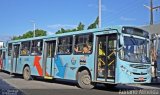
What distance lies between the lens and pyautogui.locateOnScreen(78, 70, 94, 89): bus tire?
16.9 m

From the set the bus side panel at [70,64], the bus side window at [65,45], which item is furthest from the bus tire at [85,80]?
the bus side window at [65,45]

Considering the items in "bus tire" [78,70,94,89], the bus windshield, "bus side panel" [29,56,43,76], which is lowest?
"bus tire" [78,70,94,89]

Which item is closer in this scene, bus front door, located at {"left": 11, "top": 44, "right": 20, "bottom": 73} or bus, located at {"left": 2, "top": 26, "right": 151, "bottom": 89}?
bus, located at {"left": 2, "top": 26, "right": 151, "bottom": 89}

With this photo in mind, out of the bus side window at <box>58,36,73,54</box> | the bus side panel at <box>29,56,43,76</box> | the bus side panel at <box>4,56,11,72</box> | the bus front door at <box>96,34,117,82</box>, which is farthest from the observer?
the bus side panel at <box>4,56,11,72</box>

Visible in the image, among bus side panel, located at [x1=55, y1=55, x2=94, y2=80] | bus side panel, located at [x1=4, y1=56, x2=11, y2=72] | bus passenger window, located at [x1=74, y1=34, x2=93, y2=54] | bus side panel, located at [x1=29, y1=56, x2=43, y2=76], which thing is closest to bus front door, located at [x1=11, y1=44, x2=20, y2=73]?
bus side panel, located at [x1=4, y1=56, x2=11, y2=72]

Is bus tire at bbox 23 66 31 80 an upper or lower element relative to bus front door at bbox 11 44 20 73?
lower

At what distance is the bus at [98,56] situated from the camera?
15.3m

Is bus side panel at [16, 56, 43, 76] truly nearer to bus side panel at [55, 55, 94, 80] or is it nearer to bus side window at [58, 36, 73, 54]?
bus side panel at [55, 55, 94, 80]

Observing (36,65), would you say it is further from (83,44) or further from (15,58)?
(83,44)

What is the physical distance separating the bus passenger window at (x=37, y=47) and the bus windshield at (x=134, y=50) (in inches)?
294

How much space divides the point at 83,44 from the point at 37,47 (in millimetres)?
5413

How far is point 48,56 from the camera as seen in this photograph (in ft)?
68.0

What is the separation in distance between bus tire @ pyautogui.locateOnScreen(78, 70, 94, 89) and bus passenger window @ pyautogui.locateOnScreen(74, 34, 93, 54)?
107 centimetres

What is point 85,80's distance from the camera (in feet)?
56.0
